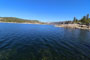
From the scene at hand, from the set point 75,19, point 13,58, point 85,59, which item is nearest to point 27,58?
point 13,58

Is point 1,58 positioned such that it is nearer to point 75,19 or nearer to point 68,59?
point 68,59

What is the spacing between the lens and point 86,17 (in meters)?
91.4

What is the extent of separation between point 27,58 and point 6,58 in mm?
2737

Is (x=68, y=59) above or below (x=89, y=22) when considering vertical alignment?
below

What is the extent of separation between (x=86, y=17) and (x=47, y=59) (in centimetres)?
10862

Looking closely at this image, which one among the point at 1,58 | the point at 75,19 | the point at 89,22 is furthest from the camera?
the point at 75,19

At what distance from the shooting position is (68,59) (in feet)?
27.1

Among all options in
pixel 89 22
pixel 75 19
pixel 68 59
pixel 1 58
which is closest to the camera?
pixel 1 58

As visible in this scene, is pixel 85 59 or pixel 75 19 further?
pixel 75 19

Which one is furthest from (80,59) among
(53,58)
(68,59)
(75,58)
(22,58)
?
(22,58)

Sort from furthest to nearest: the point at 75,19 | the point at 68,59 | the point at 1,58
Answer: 1. the point at 75,19
2. the point at 68,59
3. the point at 1,58

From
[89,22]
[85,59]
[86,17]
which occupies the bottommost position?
[85,59]

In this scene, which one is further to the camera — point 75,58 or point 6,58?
point 75,58

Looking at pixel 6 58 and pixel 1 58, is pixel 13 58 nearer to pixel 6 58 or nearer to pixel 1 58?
pixel 6 58
